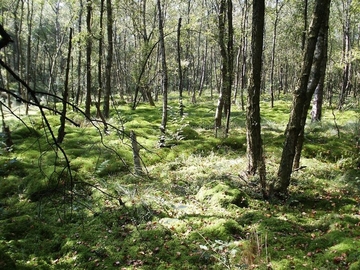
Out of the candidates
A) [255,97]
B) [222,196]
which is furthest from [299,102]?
[222,196]

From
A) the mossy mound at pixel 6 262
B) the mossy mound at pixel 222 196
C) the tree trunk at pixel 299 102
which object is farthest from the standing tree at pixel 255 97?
the mossy mound at pixel 6 262

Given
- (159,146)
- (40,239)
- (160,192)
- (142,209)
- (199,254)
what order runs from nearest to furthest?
(199,254)
(40,239)
(142,209)
(160,192)
(159,146)

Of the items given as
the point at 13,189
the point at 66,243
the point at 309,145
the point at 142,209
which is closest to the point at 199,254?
the point at 142,209

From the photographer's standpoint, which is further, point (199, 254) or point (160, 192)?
point (160, 192)

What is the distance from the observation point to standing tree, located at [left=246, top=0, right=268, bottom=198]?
21.1 ft

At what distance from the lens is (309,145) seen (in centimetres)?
961

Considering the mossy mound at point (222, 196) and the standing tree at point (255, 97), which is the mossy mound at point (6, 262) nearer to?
the mossy mound at point (222, 196)

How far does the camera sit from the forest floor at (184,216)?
4.34m

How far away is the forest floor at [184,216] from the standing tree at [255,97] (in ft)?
1.83

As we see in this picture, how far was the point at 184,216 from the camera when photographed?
228 inches

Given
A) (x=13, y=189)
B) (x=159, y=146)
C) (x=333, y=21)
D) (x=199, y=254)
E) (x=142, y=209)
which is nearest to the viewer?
(x=199, y=254)

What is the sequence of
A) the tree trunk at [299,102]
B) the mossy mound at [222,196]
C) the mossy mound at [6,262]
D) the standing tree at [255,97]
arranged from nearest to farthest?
the mossy mound at [6,262] → the tree trunk at [299,102] → the mossy mound at [222,196] → the standing tree at [255,97]

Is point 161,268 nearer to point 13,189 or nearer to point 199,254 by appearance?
point 199,254

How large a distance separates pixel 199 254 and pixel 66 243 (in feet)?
7.73
